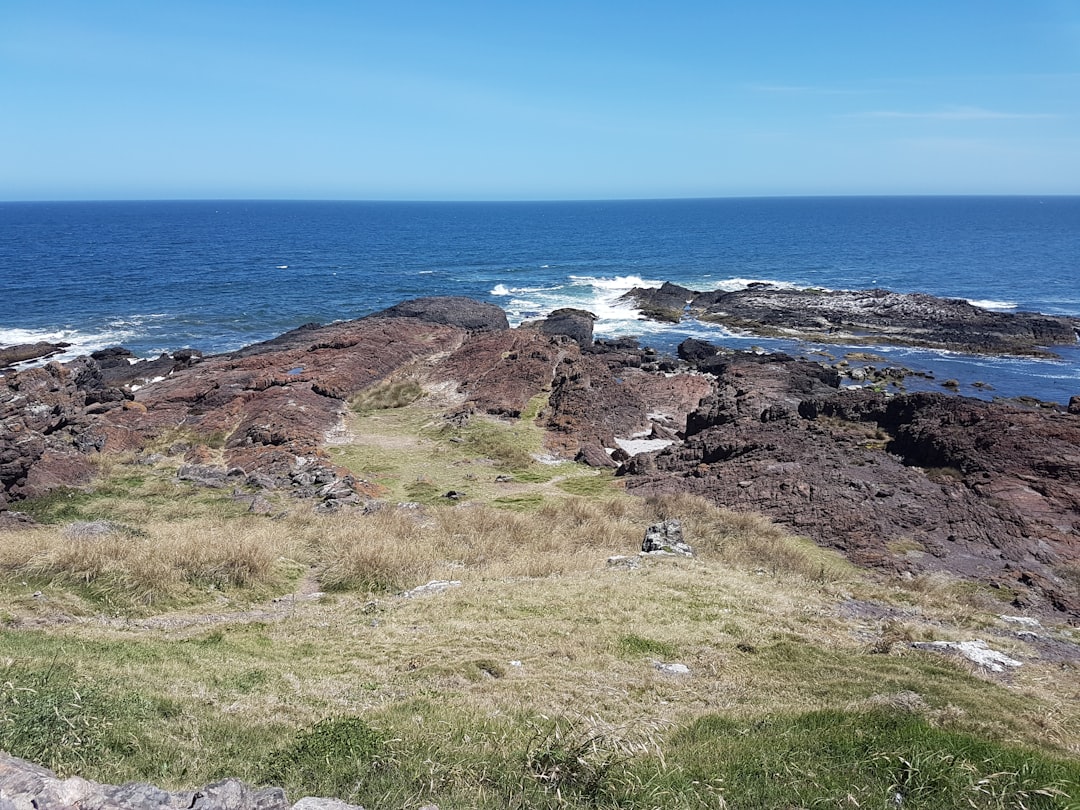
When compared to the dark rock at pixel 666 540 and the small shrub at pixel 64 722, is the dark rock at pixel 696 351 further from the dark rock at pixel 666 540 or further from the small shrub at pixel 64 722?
the small shrub at pixel 64 722

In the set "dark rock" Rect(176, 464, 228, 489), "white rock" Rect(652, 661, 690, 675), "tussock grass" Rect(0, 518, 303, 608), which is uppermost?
"tussock grass" Rect(0, 518, 303, 608)

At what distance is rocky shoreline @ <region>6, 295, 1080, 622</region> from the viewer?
2084 centimetres

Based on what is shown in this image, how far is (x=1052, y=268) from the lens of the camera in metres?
93.3

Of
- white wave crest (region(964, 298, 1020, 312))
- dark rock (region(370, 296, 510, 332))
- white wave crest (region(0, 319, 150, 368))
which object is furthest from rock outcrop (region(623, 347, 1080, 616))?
white wave crest (region(964, 298, 1020, 312))

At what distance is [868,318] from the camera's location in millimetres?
62562

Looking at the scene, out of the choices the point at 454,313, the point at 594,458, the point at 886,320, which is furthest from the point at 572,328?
the point at 886,320

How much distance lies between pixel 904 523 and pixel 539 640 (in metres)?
13.2

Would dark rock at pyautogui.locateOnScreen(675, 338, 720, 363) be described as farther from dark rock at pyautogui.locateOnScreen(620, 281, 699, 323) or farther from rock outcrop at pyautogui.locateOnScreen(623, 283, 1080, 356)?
dark rock at pyautogui.locateOnScreen(620, 281, 699, 323)

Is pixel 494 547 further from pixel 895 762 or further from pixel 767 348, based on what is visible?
pixel 767 348

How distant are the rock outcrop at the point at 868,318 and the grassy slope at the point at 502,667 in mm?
43178

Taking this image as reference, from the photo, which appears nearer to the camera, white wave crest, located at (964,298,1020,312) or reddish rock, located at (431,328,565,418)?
reddish rock, located at (431,328,565,418)

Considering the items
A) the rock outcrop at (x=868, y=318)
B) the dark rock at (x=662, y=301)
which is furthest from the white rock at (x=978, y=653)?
the dark rock at (x=662, y=301)

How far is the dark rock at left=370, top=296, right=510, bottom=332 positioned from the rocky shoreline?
4.99 metres

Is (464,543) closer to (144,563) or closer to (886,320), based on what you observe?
(144,563)
